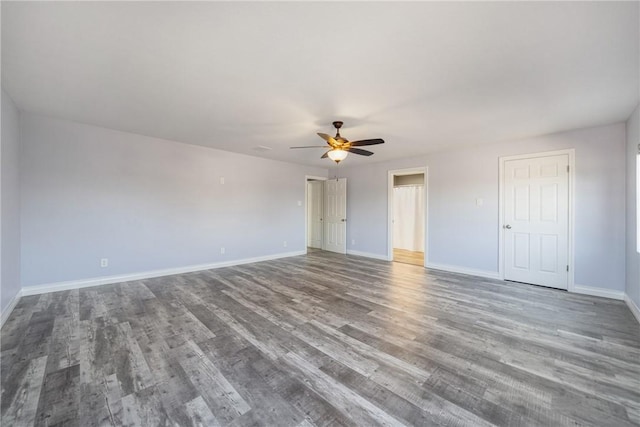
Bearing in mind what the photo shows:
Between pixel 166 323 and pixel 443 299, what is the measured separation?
3359 mm

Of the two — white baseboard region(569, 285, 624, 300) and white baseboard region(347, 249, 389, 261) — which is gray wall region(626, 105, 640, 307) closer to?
white baseboard region(569, 285, 624, 300)

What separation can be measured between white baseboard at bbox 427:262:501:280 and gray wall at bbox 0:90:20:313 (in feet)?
20.3

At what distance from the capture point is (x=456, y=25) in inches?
65.3

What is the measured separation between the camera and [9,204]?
2871mm

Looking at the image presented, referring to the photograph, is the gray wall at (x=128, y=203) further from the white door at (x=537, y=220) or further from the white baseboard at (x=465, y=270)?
the white door at (x=537, y=220)

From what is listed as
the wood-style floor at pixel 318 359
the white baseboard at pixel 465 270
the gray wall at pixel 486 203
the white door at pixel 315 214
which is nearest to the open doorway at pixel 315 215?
the white door at pixel 315 214

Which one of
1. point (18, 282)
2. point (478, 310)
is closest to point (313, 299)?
point (478, 310)

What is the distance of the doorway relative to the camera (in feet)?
22.9

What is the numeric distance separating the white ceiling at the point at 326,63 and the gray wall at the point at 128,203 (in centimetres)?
61

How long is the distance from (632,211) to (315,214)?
20.8 feet

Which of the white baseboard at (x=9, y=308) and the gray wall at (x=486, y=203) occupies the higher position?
the gray wall at (x=486, y=203)

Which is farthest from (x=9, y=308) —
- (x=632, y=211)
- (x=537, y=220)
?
(x=632, y=211)

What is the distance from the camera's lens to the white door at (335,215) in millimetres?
6934

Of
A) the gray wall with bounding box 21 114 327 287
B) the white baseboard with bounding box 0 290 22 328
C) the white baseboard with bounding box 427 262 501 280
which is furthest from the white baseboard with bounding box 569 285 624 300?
the white baseboard with bounding box 0 290 22 328
